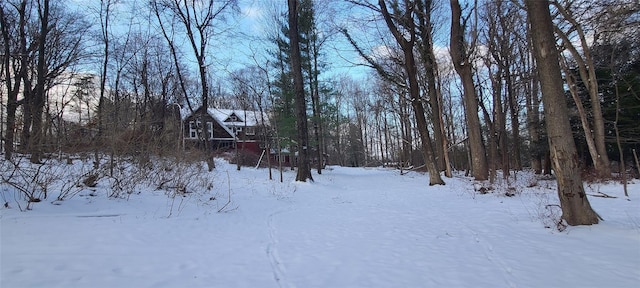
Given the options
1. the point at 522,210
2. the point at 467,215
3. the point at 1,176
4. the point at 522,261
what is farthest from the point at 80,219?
the point at 522,210

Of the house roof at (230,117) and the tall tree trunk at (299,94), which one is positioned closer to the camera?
the tall tree trunk at (299,94)

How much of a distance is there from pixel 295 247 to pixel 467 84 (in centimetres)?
1062

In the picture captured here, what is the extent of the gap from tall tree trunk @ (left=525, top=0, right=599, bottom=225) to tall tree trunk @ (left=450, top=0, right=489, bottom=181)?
6.62 m

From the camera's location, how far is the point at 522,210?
738cm

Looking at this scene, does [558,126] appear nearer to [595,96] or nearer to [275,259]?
[275,259]

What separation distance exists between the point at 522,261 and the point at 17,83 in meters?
21.2

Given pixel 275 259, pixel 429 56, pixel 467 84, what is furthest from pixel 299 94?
pixel 275 259

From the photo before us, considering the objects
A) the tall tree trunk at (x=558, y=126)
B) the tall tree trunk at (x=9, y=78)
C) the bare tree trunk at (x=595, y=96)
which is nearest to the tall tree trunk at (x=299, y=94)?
the tall tree trunk at (x=9, y=78)

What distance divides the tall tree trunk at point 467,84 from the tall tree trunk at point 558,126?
6620mm

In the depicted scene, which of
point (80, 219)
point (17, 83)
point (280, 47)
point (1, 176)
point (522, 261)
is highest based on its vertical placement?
point (280, 47)

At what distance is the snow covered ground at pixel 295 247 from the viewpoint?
11.1 feet

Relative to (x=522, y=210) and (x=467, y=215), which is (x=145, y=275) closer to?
(x=467, y=215)

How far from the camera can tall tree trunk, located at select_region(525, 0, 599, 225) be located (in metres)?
5.23

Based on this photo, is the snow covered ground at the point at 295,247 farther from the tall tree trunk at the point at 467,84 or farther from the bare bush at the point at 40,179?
the tall tree trunk at the point at 467,84
